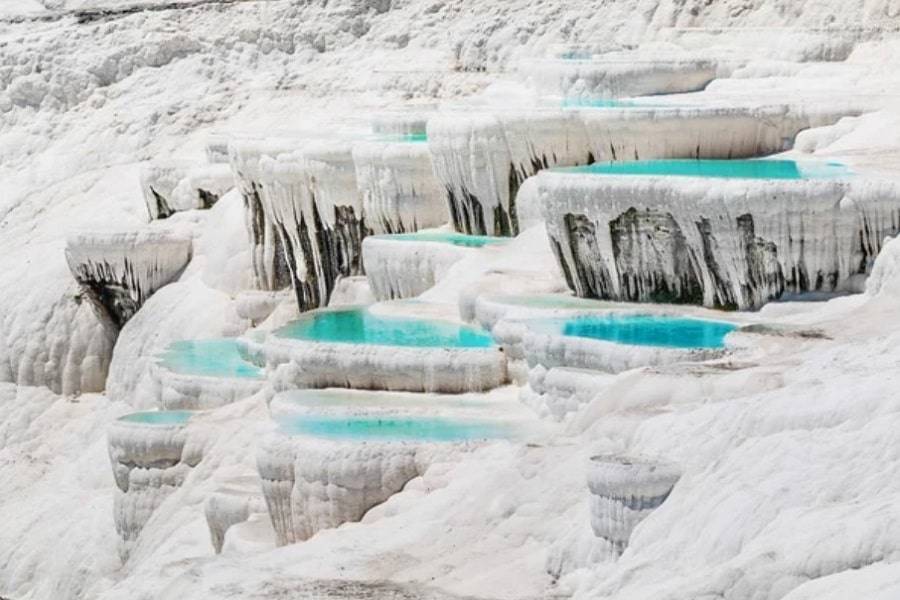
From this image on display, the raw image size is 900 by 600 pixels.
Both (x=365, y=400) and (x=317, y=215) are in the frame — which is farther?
(x=317, y=215)

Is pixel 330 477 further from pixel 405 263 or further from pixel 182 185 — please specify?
pixel 182 185

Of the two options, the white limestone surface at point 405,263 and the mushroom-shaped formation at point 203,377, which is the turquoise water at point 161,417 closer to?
the mushroom-shaped formation at point 203,377

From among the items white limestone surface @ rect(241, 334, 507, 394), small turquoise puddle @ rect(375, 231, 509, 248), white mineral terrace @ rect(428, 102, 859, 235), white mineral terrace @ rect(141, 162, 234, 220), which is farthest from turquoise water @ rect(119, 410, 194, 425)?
white mineral terrace @ rect(141, 162, 234, 220)

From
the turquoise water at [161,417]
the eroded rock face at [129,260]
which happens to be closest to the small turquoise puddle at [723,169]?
the turquoise water at [161,417]

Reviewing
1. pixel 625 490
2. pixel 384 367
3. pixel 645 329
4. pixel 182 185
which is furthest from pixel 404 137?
pixel 625 490

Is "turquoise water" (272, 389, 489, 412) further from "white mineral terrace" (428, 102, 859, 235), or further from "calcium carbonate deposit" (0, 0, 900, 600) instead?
"white mineral terrace" (428, 102, 859, 235)

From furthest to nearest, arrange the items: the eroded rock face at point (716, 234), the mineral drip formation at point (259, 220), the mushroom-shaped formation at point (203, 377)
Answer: the mineral drip formation at point (259, 220), the mushroom-shaped formation at point (203, 377), the eroded rock face at point (716, 234)
